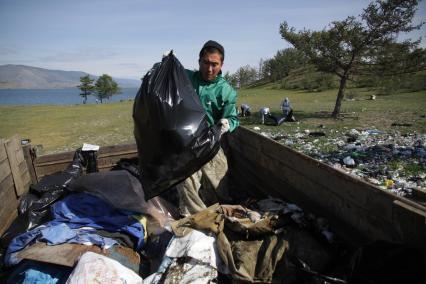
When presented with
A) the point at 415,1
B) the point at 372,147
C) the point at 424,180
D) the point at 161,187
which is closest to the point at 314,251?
the point at 161,187

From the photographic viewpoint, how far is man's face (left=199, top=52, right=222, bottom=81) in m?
2.98

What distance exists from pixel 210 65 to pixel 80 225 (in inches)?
74.6

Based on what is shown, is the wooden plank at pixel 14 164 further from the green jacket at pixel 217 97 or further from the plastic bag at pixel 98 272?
the green jacket at pixel 217 97

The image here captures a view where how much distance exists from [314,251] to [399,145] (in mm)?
5949

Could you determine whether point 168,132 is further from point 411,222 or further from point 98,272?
point 411,222

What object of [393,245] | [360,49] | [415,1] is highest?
[415,1]

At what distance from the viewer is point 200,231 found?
7.53 feet

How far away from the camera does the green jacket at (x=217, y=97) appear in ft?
10.1

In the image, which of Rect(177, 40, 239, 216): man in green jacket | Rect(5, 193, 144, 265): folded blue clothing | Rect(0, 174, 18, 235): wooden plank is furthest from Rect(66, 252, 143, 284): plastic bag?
Rect(0, 174, 18, 235): wooden plank

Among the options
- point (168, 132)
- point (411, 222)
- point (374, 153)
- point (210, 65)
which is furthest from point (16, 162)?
point (374, 153)

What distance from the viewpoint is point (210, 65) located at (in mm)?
3002

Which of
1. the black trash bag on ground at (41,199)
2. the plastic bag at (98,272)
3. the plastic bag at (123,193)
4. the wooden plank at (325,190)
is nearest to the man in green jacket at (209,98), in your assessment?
the plastic bag at (123,193)

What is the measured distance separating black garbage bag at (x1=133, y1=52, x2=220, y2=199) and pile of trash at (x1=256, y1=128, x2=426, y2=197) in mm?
2036

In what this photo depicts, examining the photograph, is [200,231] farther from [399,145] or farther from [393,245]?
[399,145]
